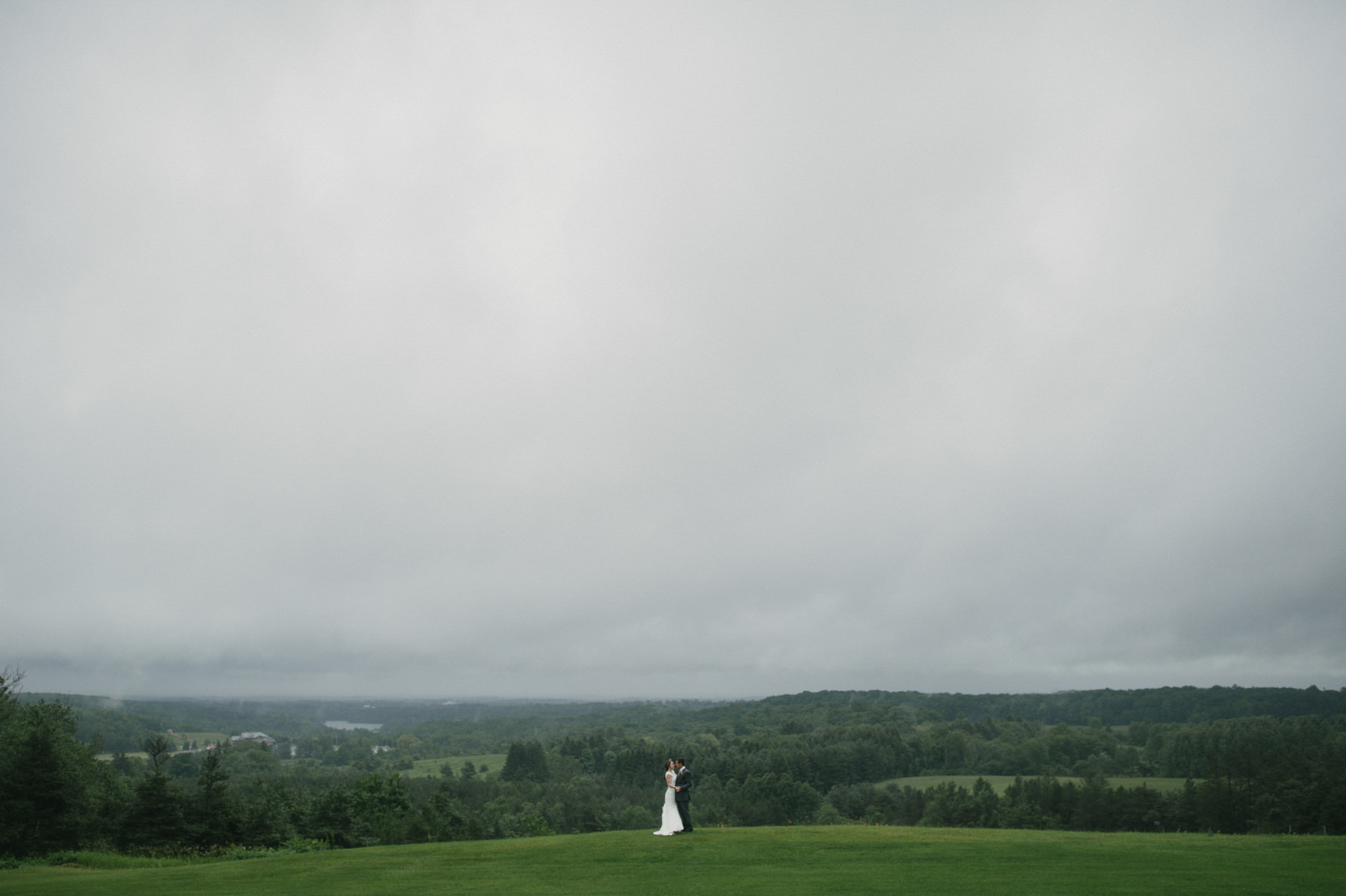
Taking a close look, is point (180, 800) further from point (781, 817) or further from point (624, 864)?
point (781, 817)

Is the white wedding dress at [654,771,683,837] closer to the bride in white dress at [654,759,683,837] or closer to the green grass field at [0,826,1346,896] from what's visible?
the bride in white dress at [654,759,683,837]

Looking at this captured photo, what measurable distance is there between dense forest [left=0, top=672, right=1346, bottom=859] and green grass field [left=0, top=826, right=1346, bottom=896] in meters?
15.2

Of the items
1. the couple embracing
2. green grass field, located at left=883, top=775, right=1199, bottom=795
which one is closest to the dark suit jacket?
the couple embracing

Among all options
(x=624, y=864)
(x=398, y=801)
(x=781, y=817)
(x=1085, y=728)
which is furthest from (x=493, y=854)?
(x=1085, y=728)

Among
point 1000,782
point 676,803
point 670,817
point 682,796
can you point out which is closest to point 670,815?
point 670,817

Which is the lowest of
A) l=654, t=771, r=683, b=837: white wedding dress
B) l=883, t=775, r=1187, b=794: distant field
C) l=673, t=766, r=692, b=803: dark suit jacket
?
l=883, t=775, r=1187, b=794: distant field

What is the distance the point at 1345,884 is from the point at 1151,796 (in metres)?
78.1

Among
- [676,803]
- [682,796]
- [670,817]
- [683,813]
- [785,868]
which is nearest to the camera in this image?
[785,868]

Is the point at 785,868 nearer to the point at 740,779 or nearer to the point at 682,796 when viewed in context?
the point at 682,796

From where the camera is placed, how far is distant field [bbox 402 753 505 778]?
14838 cm

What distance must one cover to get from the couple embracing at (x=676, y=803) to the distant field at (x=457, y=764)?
128333mm

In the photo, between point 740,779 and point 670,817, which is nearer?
point 670,817

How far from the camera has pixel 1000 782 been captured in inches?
4481

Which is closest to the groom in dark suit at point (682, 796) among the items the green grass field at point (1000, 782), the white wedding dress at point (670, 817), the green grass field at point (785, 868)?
the white wedding dress at point (670, 817)
